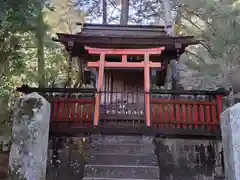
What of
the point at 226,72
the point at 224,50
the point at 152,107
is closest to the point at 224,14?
the point at 224,50

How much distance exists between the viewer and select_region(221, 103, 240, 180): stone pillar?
16.8 feet

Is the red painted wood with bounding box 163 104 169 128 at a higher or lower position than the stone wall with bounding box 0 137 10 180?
higher

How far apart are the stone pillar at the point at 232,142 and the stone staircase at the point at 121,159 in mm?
1374

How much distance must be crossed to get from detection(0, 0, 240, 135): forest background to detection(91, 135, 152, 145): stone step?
216 cm

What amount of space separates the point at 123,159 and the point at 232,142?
225 centimetres

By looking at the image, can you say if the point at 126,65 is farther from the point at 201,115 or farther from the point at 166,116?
the point at 201,115

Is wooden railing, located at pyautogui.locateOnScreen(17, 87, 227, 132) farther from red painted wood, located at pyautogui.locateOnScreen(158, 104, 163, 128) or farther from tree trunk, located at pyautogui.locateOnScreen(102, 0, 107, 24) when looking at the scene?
tree trunk, located at pyautogui.locateOnScreen(102, 0, 107, 24)

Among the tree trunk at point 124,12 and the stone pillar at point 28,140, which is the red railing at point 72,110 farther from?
the tree trunk at point 124,12

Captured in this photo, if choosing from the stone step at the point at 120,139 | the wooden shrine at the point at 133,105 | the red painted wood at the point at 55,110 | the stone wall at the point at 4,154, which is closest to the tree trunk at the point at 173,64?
the wooden shrine at the point at 133,105

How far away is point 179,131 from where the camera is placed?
7.39m

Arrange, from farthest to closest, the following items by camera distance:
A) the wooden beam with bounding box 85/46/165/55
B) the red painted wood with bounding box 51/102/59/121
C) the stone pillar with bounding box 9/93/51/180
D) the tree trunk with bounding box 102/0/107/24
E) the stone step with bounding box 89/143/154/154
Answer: the tree trunk with bounding box 102/0/107/24
the wooden beam with bounding box 85/46/165/55
the red painted wood with bounding box 51/102/59/121
the stone step with bounding box 89/143/154/154
the stone pillar with bounding box 9/93/51/180

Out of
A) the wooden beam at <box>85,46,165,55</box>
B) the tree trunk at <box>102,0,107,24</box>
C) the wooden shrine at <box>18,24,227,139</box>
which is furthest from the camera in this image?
the tree trunk at <box>102,0,107,24</box>

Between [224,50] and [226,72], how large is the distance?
3.68 feet

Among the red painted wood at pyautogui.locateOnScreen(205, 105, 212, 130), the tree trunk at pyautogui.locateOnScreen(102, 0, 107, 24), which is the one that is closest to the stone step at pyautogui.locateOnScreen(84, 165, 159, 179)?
the red painted wood at pyautogui.locateOnScreen(205, 105, 212, 130)
